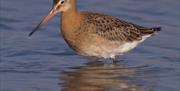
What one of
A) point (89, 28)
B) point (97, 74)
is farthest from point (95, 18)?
point (97, 74)

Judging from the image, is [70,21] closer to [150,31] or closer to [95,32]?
[95,32]

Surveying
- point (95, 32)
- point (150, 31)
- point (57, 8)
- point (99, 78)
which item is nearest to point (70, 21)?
point (57, 8)

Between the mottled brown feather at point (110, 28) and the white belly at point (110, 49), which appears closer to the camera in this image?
the white belly at point (110, 49)

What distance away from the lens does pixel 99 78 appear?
940 centimetres

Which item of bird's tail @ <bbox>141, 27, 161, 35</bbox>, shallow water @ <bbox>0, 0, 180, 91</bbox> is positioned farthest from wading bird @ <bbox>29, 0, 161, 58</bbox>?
shallow water @ <bbox>0, 0, 180, 91</bbox>

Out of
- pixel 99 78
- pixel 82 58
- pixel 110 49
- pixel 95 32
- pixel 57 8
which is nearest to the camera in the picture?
pixel 99 78

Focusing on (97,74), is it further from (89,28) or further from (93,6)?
(93,6)

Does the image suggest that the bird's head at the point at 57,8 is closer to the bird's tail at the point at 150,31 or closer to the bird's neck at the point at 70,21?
the bird's neck at the point at 70,21

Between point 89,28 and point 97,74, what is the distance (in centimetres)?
70

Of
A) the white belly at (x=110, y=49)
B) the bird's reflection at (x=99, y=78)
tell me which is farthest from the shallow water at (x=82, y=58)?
the white belly at (x=110, y=49)

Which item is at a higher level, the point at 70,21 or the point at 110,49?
the point at 70,21

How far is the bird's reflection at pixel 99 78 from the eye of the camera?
896 cm

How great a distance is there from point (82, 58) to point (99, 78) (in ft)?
3.56

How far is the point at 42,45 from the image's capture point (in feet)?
35.1
